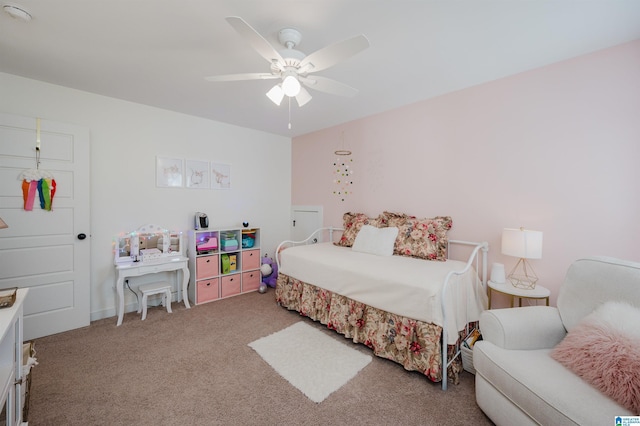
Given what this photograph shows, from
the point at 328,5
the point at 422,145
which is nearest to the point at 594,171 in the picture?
the point at 422,145

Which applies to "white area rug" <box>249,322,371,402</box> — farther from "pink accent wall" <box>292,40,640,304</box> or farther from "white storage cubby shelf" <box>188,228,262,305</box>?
"pink accent wall" <box>292,40,640,304</box>

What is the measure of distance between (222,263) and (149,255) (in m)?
0.88

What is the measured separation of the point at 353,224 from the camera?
3.45 m

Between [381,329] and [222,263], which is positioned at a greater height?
[222,263]

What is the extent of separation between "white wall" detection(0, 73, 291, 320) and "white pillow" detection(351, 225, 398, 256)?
196cm

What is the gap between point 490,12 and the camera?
1.59m

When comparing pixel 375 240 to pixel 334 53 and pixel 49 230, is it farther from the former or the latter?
pixel 49 230

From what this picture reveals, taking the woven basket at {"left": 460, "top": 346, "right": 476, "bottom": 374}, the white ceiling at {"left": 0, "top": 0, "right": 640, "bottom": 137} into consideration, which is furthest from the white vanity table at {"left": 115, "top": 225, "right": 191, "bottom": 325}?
the woven basket at {"left": 460, "top": 346, "right": 476, "bottom": 374}

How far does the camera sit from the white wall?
2.68 metres

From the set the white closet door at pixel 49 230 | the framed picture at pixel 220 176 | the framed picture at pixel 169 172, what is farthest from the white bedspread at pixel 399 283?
the white closet door at pixel 49 230

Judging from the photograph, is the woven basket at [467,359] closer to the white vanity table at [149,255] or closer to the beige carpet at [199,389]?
the beige carpet at [199,389]

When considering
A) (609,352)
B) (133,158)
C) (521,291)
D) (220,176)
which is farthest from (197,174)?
(609,352)

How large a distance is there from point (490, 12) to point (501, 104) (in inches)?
43.7

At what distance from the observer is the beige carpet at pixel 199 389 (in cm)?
159
